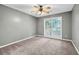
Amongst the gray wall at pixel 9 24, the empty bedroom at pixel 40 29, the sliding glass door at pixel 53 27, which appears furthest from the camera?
the sliding glass door at pixel 53 27

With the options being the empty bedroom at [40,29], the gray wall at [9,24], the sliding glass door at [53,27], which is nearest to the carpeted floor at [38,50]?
the empty bedroom at [40,29]

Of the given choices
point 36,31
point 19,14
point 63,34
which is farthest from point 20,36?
point 63,34

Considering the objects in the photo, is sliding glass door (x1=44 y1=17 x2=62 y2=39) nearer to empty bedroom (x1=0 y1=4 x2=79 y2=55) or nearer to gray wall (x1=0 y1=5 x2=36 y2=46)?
empty bedroom (x1=0 y1=4 x2=79 y2=55)

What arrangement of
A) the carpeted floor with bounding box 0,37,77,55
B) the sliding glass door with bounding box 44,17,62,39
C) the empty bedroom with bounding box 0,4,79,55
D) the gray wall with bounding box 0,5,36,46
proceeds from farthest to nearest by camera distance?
the sliding glass door with bounding box 44,17,62,39
the gray wall with bounding box 0,5,36,46
the empty bedroom with bounding box 0,4,79,55
the carpeted floor with bounding box 0,37,77,55

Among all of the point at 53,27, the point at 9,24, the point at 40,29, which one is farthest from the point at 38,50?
the point at 40,29

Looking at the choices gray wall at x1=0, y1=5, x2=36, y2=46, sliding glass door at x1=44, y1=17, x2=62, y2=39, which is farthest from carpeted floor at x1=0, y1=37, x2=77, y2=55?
sliding glass door at x1=44, y1=17, x2=62, y2=39

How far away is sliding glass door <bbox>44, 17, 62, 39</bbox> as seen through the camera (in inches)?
187

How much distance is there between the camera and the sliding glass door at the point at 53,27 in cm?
474

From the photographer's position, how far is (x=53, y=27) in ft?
17.1

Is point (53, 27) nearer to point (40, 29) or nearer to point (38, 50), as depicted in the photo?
point (40, 29)

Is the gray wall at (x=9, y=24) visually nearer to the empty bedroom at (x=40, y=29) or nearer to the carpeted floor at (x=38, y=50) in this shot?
the empty bedroom at (x=40, y=29)
